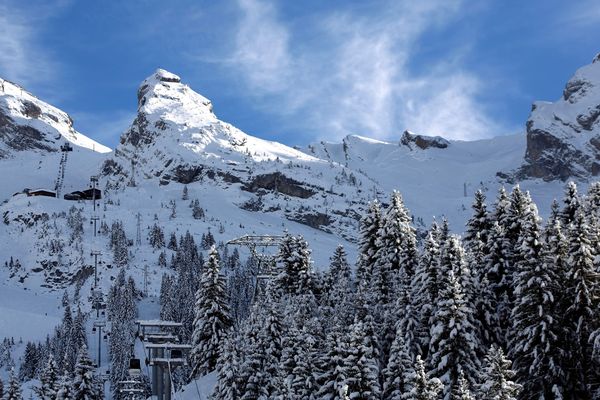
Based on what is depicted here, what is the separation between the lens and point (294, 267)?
74688 millimetres

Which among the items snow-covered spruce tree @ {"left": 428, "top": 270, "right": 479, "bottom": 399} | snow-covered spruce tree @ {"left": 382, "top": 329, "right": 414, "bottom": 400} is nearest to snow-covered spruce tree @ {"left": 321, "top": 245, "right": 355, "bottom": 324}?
snow-covered spruce tree @ {"left": 428, "top": 270, "right": 479, "bottom": 399}

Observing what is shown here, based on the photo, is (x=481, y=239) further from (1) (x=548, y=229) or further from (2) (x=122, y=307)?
(2) (x=122, y=307)

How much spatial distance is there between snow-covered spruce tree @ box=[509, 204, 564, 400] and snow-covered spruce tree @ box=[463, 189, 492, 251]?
13512 millimetres

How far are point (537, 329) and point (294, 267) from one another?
1287 inches

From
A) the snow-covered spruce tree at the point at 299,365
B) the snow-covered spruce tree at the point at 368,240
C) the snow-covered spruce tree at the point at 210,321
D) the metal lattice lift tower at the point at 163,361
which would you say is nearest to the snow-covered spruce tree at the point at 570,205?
the snow-covered spruce tree at the point at 368,240

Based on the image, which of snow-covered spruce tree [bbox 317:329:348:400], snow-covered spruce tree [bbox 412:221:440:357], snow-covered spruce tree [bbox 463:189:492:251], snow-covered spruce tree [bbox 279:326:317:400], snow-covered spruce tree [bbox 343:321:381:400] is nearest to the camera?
snow-covered spruce tree [bbox 343:321:381:400]

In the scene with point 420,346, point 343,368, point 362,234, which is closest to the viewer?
point 343,368

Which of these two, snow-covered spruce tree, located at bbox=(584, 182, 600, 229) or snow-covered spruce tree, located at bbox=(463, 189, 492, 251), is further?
snow-covered spruce tree, located at bbox=(463, 189, 492, 251)

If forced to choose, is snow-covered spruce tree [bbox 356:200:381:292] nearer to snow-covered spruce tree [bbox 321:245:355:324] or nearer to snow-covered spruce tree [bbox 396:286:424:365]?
snow-covered spruce tree [bbox 321:245:355:324]

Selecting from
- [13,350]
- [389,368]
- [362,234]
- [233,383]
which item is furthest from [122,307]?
[389,368]

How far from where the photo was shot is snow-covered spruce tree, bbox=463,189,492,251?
203 ft

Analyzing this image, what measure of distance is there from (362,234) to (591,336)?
3277 cm

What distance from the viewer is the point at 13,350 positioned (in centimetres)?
18725

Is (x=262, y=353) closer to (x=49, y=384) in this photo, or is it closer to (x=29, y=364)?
(x=49, y=384)
